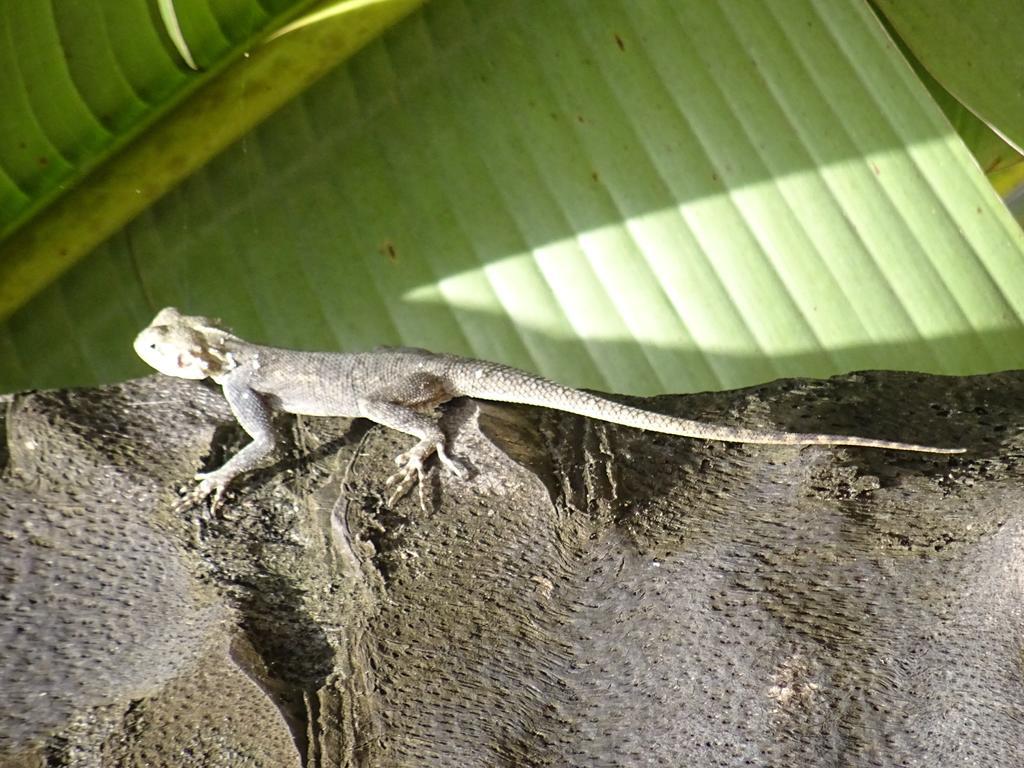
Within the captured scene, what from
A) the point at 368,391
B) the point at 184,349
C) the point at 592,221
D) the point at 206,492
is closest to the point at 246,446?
the point at 206,492

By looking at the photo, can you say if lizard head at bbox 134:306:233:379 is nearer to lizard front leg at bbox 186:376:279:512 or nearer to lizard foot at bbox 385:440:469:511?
lizard front leg at bbox 186:376:279:512

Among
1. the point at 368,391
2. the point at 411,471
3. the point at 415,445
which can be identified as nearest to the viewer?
the point at 411,471

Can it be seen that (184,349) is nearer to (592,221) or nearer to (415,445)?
(415,445)

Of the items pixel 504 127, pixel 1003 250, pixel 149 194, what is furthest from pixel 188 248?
pixel 1003 250

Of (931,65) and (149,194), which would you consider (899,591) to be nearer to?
(931,65)

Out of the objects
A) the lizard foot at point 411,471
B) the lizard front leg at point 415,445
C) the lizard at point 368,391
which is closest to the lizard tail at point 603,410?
the lizard at point 368,391

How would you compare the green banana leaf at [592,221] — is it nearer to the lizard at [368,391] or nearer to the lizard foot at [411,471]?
the lizard at [368,391]

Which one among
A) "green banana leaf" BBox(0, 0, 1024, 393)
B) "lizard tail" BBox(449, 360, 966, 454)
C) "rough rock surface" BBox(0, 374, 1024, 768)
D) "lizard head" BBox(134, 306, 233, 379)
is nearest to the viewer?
"rough rock surface" BBox(0, 374, 1024, 768)

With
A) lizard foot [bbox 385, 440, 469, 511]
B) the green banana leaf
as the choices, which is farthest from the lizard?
the green banana leaf
